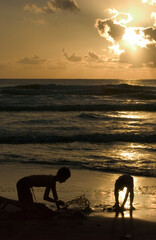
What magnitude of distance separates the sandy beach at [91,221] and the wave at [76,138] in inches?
275

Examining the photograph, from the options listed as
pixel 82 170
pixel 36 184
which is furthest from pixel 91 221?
pixel 82 170

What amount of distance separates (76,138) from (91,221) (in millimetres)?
10469

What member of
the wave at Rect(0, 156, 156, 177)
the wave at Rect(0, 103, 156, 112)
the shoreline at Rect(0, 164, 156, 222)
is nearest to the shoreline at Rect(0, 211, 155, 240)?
the shoreline at Rect(0, 164, 156, 222)

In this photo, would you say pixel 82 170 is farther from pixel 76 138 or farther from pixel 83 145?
pixel 76 138

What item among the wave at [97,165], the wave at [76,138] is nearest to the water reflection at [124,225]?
the wave at [97,165]

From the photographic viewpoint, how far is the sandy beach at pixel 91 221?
5797 millimetres

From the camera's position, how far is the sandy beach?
19.0 feet

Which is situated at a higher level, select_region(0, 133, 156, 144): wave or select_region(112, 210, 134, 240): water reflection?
select_region(0, 133, 156, 144): wave

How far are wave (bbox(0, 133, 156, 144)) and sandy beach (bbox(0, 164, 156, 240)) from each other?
275 inches

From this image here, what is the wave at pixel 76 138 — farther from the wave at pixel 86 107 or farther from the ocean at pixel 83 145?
the wave at pixel 86 107

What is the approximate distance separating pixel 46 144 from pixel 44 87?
46583 mm

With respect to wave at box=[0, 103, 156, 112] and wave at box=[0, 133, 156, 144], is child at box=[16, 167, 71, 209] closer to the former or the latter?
wave at box=[0, 133, 156, 144]

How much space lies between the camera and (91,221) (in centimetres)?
647

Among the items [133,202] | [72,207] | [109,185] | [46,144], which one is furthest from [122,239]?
[46,144]
